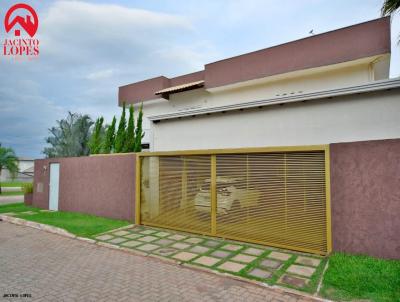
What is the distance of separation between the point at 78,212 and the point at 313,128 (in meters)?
9.19

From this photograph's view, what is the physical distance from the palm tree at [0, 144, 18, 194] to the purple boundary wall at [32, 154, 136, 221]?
33.1ft

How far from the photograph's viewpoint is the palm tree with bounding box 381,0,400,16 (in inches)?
227

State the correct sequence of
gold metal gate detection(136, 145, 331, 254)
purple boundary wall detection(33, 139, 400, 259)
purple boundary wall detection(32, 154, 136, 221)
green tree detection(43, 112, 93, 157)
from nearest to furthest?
purple boundary wall detection(33, 139, 400, 259), gold metal gate detection(136, 145, 331, 254), purple boundary wall detection(32, 154, 136, 221), green tree detection(43, 112, 93, 157)

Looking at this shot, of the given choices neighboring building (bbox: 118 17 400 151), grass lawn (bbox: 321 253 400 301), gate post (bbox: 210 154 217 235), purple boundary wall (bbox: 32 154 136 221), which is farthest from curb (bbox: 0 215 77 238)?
grass lawn (bbox: 321 253 400 301)

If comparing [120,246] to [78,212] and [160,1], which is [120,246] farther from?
[160,1]

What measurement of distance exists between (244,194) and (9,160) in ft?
67.7

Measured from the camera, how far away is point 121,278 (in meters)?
4.16

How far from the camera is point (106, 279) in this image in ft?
13.5

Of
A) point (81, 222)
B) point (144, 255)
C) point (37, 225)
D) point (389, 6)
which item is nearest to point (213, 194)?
point (144, 255)

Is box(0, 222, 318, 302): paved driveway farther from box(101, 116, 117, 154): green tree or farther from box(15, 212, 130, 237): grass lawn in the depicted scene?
box(101, 116, 117, 154): green tree

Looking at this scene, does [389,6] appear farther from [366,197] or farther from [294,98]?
[366,197]

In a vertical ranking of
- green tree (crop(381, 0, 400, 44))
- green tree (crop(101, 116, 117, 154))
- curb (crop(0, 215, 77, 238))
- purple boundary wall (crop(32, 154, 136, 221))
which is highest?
green tree (crop(381, 0, 400, 44))

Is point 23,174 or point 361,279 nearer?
point 361,279

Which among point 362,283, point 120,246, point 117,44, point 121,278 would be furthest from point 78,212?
point 362,283
